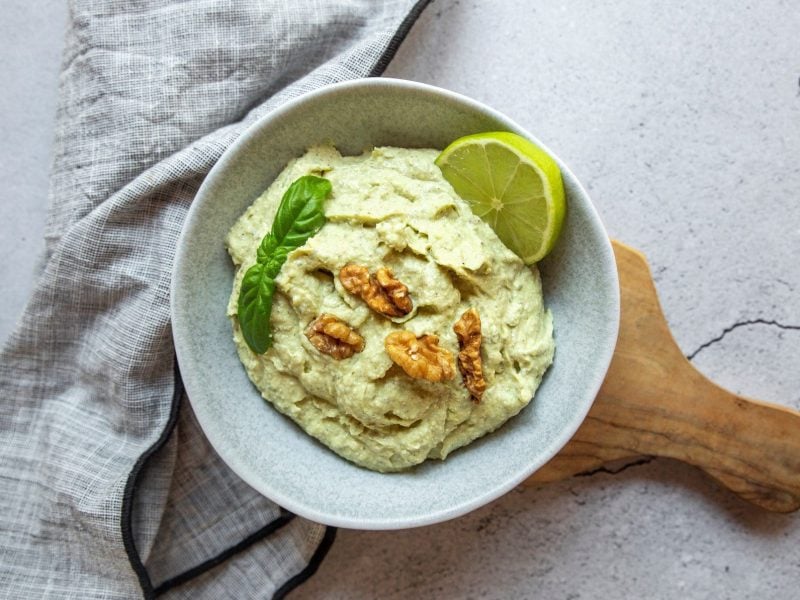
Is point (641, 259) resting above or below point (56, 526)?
above

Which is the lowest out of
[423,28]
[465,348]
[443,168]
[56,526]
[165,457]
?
[56,526]

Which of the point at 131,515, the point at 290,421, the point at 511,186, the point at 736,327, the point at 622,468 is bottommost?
the point at 131,515

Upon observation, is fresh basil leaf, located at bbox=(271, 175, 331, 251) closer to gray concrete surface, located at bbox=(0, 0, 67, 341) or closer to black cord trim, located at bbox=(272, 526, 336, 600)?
black cord trim, located at bbox=(272, 526, 336, 600)

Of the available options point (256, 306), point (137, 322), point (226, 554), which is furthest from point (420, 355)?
point (226, 554)

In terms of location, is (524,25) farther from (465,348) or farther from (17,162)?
(17,162)

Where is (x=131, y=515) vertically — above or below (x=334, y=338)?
below

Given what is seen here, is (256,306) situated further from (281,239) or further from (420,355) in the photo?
(420,355)

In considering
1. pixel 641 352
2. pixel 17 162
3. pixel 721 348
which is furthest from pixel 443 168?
pixel 17 162
